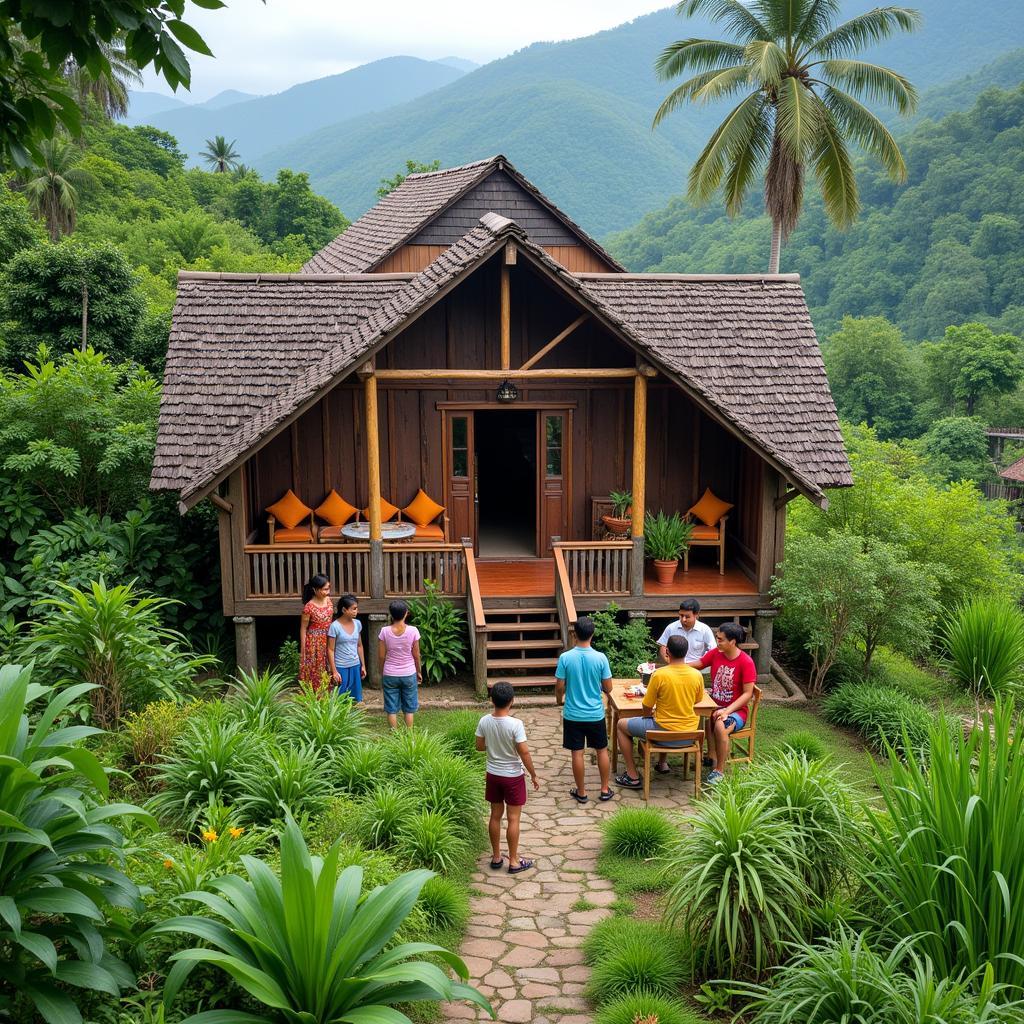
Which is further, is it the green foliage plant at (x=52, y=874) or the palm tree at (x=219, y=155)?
the palm tree at (x=219, y=155)

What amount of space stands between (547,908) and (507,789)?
921mm

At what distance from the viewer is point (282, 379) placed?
13938mm

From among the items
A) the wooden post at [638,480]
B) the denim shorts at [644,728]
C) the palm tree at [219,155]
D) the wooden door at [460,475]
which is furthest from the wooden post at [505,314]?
the palm tree at [219,155]

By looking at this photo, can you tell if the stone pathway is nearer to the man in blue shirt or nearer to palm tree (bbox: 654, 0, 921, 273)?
the man in blue shirt

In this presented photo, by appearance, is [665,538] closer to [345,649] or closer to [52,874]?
[345,649]

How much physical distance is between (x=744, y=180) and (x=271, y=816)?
21.5 meters

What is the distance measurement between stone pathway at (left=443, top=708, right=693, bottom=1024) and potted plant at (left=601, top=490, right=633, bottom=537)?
449 centimetres

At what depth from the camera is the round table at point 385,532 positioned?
46.0ft

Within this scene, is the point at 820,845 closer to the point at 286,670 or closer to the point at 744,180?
the point at 286,670

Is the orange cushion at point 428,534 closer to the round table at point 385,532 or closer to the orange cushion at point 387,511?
the round table at point 385,532

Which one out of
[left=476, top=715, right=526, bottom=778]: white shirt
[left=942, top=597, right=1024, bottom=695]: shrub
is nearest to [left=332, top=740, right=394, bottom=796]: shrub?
[left=476, top=715, right=526, bottom=778]: white shirt

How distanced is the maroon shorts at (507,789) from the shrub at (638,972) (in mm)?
1563

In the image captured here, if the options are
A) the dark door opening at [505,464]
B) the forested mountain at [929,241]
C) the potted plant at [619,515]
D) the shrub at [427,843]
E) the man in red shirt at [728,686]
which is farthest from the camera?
the forested mountain at [929,241]

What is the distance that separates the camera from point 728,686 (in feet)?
32.1
